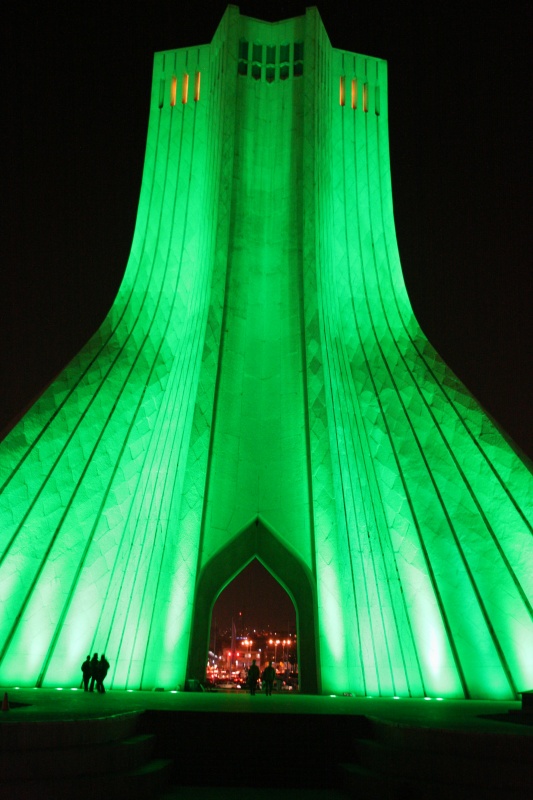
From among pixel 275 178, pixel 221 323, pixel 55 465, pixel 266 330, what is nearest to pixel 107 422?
pixel 55 465

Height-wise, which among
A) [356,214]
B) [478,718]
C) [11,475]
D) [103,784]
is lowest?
[103,784]

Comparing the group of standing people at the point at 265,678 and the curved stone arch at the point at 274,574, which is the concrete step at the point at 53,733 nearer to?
the curved stone arch at the point at 274,574

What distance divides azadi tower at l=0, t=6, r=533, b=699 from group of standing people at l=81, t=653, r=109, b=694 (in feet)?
1.51

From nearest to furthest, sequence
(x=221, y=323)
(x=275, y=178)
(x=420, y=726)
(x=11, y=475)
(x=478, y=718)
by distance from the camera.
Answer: (x=420, y=726), (x=478, y=718), (x=11, y=475), (x=221, y=323), (x=275, y=178)

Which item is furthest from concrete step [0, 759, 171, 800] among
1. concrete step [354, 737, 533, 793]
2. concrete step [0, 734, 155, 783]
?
concrete step [354, 737, 533, 793]

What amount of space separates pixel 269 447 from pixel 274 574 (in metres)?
1.99

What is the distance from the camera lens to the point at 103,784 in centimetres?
402

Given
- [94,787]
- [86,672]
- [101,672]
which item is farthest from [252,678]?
[94,787]

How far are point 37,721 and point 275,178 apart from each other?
11.3 m

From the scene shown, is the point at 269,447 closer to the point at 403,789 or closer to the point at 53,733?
the point at 53,733

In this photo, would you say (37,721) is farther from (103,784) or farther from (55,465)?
(55,465)

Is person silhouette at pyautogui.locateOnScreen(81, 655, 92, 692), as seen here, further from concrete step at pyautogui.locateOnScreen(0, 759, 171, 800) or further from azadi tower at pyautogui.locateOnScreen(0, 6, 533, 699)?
concrete step at pyautogui.locateOnScreen(0, 759, 171, 800)

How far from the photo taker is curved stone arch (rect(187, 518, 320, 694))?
29.5 ft

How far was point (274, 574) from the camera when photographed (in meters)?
10.1
